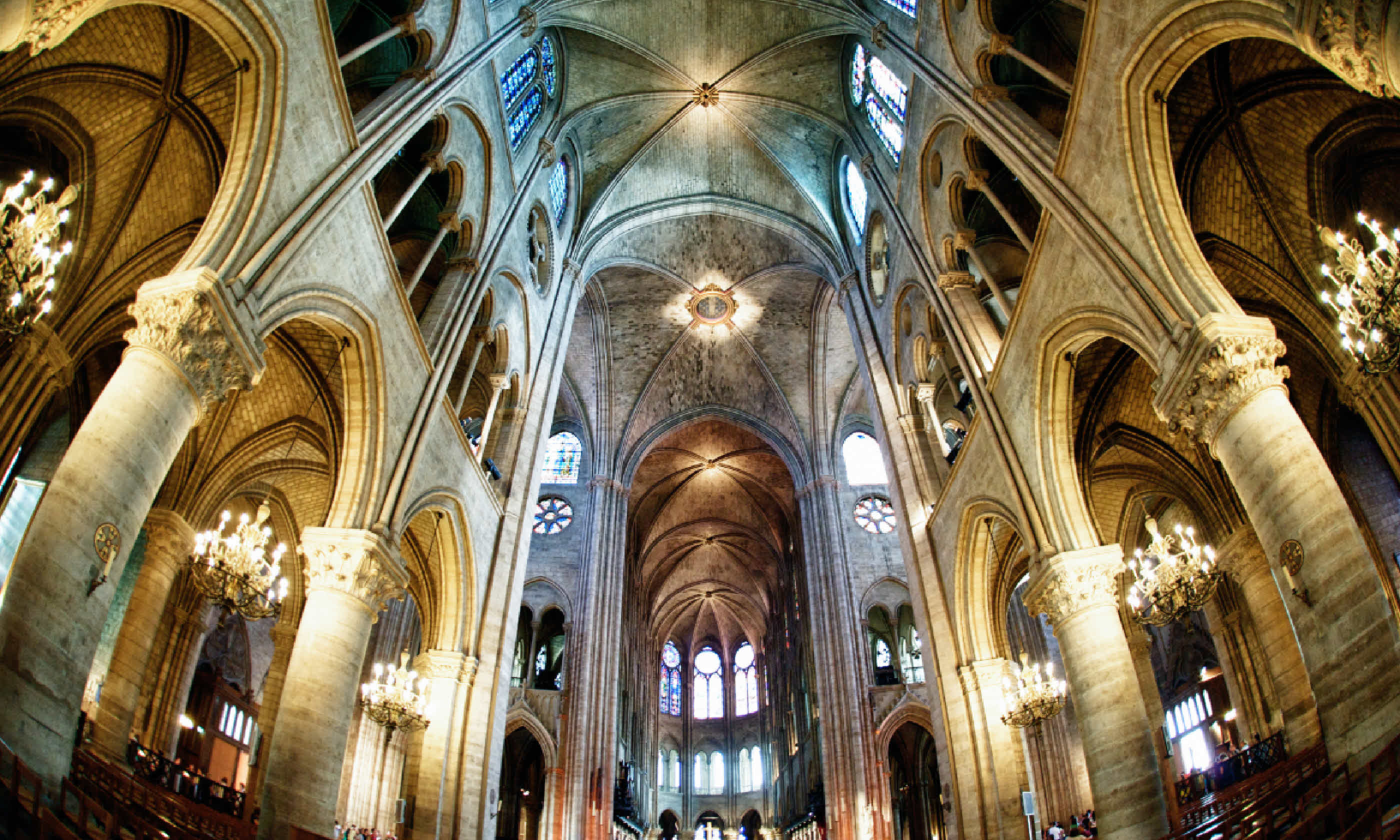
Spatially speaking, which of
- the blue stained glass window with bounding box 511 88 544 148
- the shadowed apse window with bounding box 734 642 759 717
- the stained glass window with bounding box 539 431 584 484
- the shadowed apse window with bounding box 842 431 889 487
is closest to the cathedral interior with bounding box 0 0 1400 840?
the blue stained glass window with bounding box 511 88 544 148

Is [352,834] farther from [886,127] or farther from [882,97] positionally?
[882,97]

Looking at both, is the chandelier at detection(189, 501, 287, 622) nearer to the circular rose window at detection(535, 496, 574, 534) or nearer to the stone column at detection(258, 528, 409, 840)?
the stone column at detection(258, 528, 409, 840)

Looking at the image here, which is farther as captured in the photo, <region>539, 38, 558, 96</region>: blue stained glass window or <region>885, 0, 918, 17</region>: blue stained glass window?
<region>539, 38, 558, 96</region>: blue stained glass window

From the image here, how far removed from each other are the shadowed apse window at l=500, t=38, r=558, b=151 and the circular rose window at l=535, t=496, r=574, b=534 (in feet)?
43.7

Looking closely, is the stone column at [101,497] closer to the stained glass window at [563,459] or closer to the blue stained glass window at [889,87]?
the blue stained glass window at [889,87]

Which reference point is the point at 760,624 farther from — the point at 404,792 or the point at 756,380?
the point at 404,792

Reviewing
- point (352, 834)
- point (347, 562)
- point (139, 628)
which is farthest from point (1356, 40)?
point (352, 834)

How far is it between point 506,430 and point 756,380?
1381 centimetres

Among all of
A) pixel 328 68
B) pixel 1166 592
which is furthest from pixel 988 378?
pixel 328 68

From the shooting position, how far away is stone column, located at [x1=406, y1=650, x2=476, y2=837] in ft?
42.0

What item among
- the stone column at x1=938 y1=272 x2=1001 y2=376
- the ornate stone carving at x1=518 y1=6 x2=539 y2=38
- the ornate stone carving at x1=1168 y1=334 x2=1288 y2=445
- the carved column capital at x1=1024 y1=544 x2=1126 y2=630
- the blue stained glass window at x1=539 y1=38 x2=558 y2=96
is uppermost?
the blue stained glass window at x1=539 y1=38 x2=558 y2=96

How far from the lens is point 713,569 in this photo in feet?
135

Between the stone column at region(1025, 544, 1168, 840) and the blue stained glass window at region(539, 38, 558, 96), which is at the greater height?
the blue stained glass window at region(539, 38, 558, 96)

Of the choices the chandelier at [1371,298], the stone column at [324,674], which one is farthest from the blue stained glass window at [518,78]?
the chandelier at [1371,298]
